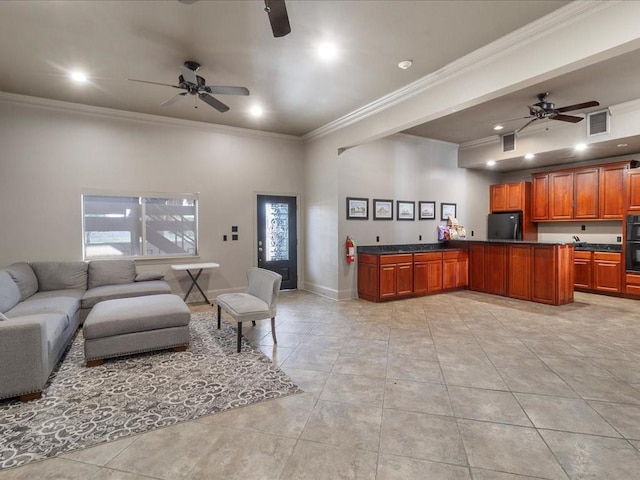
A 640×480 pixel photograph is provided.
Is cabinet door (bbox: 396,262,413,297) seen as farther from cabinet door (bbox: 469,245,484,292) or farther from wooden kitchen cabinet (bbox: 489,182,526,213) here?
wooden kitchen cabinet (bbox: 489,182,526,213)

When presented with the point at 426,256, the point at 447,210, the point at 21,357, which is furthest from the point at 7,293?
the point at 447,210

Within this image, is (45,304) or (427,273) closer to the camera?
(45,304)

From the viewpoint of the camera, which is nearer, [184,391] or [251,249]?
[184,391]

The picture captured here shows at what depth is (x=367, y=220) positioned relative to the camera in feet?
20.5

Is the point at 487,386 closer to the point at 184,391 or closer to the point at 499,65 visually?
the point at 184,391

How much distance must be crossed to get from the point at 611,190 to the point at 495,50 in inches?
193

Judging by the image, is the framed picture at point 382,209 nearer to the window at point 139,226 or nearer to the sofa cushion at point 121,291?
the window at point 139,226

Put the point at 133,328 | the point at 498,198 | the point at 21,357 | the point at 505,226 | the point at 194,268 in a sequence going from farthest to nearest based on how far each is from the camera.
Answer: the point at 498,198
the point at 505,226
the point at 194,268
the point at 133,328
the point at 21,357

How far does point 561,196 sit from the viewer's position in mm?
6988

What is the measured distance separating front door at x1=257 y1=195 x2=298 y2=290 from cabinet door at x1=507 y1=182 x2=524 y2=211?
512 centimetres

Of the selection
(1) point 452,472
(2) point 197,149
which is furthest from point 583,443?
(2) point 197,149

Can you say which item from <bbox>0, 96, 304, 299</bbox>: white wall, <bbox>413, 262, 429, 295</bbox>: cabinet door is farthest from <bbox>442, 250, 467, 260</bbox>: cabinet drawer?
<bbox>0, 96, 304, 299</bbox>: white wall

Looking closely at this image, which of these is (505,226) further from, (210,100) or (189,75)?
(189,75)

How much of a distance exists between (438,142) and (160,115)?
5531 mm
